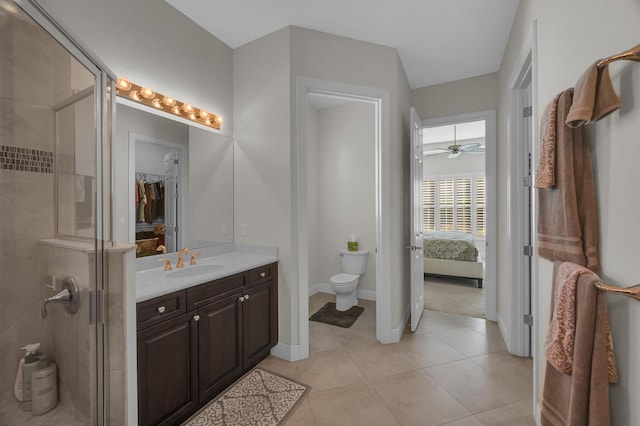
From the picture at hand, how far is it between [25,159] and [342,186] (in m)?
3.43

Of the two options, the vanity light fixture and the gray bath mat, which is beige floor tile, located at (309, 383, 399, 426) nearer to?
the gray bath mat

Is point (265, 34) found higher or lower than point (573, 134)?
higher

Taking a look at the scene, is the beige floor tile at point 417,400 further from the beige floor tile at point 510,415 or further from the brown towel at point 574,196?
the brown towel at point 574,196

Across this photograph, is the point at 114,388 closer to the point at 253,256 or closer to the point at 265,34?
the point at 253,256

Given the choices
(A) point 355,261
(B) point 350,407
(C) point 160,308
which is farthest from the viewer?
(A) point 355,261

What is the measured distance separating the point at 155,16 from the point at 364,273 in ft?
11.4

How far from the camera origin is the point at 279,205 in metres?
2.38

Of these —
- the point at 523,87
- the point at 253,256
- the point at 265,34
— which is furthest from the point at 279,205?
the point at 523,87

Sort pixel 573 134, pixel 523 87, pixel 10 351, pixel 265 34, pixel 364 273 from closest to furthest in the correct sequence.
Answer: pixel 10 351 < pixel 573 134 < pixel 523 87 < pixel 265 34 < pixel 364 273

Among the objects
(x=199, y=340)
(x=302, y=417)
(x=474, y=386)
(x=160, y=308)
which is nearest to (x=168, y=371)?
(x=199, y=340)

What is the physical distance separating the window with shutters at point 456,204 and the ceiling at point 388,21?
4.43m

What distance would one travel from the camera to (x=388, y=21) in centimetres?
227

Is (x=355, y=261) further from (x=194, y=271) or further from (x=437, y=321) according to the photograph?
(x=194, y=271)

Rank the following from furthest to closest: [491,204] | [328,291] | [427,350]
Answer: [328,291]
[491,204]
[427,350]
